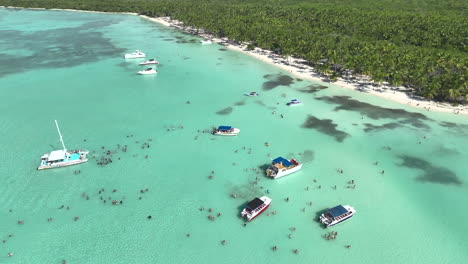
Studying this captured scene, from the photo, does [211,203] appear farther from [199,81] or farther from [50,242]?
[199,81]

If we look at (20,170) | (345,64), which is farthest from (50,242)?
(345,64)

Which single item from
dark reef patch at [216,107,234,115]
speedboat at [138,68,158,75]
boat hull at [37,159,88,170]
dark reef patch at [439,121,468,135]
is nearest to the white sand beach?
dark reef patch at [439,121,468,135]

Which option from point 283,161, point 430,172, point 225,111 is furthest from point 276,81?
point 430,172

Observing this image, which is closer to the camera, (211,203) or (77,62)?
(211,203)

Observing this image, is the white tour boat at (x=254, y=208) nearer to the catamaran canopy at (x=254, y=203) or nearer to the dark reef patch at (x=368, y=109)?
the catamaran canopy at (x=254, y=203)

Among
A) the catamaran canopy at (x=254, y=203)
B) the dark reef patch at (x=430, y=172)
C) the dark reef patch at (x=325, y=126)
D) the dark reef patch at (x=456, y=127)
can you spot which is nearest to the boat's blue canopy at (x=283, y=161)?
the catamaran canopy at (x=254, y=203)

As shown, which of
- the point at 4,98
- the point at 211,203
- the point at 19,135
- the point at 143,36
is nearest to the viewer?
the point at 211,203

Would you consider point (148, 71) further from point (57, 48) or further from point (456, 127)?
→ point (456, 127)
